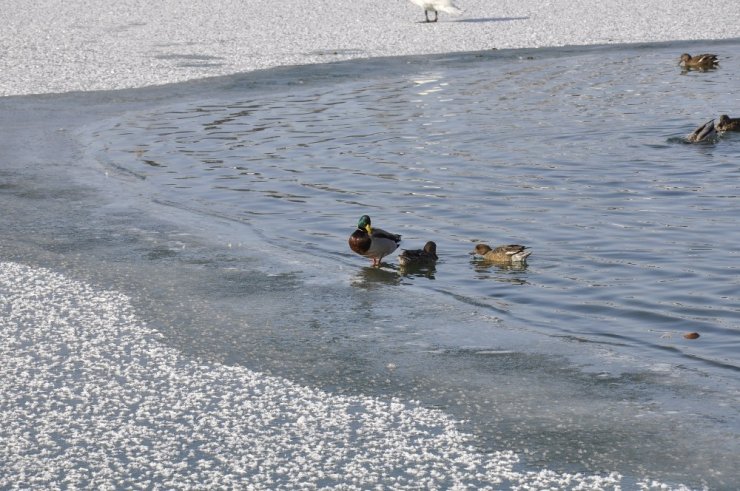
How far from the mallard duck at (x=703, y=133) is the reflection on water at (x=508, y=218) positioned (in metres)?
0.12

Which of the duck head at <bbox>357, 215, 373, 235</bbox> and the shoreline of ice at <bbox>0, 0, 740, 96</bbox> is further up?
the shoreline of ice at <bbox>0, 0, 740, 96</bbox>

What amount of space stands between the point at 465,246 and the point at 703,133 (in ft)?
15.9

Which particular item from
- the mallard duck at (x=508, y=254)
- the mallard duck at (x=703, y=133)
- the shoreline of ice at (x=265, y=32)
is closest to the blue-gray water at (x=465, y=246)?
the mallard duck at (x=508, y=254)

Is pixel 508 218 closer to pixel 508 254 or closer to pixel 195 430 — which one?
pixel 508 254

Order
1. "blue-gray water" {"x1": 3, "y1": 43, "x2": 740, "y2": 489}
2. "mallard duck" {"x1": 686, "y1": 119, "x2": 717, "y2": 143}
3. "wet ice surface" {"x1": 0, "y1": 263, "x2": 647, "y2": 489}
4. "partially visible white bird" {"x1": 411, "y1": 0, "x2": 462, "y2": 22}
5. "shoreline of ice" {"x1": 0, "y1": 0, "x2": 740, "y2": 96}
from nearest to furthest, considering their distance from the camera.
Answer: "wet ice surface" {"x1": 0, "y1": 263, "x2": 647, "y2": 489} → "blue-gray water" {"x1": 3, "y1": 43, "x2": 740, "y2": 489} → "mallard duck" {"x1": 686, "y1": 119, "x2": 717, "y2": 143} → "shoreline of ice" {"x1": 0, "y1": 0, "x2": 740, "y2": 96} → "partially visible white bird" {"x1": 411, "y1": 0, "x2": 462, "y2": 22}

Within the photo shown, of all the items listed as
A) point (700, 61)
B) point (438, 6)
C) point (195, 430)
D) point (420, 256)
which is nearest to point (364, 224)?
point (420, 256)

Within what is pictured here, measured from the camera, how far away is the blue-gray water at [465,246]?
Result: 6.23 metres

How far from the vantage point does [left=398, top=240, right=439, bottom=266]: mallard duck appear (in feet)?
29.8

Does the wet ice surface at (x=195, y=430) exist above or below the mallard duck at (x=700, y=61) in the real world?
below

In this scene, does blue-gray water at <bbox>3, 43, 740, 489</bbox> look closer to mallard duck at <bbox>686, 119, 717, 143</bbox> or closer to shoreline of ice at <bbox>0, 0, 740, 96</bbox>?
mallard duck at <bbox>686, 119, 717, 143</bbox>

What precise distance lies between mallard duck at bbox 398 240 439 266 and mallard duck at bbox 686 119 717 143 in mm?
5320

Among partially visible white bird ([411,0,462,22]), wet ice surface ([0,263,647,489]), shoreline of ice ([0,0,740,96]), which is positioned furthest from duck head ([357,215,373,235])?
partially visible white bird ([411,0,462,22])

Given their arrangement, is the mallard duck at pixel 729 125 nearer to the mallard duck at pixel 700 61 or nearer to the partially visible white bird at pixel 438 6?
the mallard duck at pixel 700 61

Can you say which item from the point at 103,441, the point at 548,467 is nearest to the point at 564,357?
the point at 548,467
